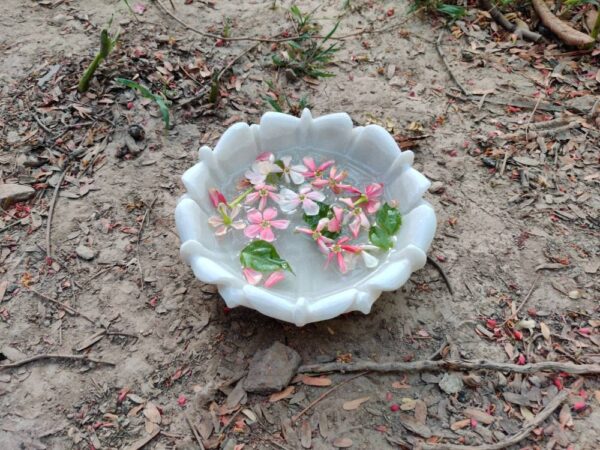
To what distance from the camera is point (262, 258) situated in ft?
6.08

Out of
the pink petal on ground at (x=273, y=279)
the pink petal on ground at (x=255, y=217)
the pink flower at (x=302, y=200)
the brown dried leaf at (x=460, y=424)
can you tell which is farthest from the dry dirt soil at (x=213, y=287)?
the pink flower at (x=302, y=200)

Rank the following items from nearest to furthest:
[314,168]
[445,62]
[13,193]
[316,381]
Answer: [316,381], [314,168], [13,193], [445,62]

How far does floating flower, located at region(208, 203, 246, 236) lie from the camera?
6.37 ft

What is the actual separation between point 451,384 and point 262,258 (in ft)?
2.30

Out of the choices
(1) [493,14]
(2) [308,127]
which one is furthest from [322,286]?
(1) [493,14]

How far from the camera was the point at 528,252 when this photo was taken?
2180 millimetres

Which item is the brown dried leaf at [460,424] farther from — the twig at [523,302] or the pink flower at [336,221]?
the pink flower at [336,221]

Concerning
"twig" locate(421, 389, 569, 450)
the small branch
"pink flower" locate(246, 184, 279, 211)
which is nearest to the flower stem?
"pink flower" locate(246, 184, 279, 211)


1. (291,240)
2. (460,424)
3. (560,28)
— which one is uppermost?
(560,28)

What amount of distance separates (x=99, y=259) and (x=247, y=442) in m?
0.86

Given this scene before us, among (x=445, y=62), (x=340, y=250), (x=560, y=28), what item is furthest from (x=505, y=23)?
(x=340, y=250)

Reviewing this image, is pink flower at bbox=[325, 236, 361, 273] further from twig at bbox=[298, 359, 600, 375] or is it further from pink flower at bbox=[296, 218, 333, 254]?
twig at bbox=[298, 359, 600, 375]

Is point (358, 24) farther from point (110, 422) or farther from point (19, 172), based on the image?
point (110, 422)

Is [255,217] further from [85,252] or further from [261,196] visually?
[85,252]
